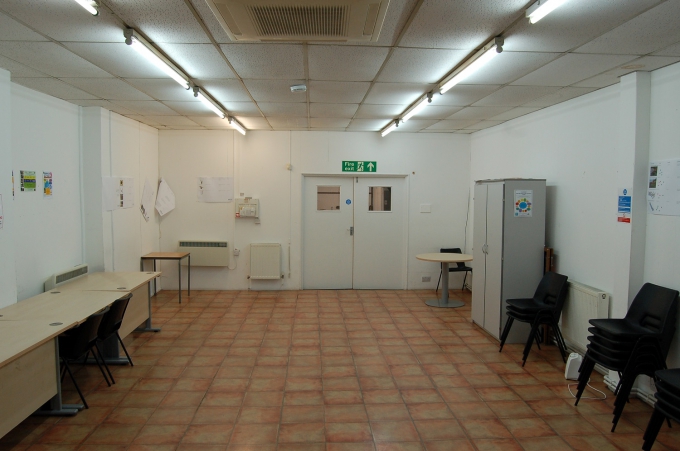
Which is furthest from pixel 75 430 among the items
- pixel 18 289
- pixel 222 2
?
pixel 222 2

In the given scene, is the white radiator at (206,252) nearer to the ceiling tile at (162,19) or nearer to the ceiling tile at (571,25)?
the ceiling tile at (162,19)

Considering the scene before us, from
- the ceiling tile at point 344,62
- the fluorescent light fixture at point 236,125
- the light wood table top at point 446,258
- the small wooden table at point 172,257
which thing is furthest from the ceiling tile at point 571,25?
the small wooden table at point 172,257

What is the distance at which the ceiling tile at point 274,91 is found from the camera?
4332mm

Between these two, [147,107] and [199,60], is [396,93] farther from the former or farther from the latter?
[147,107]

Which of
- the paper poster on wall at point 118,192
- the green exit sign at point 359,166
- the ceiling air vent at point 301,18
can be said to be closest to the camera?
the ceiling air vent at point 301,18

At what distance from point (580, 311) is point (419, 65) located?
316 cm

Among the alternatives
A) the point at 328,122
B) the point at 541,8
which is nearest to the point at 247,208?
the point at 328,122

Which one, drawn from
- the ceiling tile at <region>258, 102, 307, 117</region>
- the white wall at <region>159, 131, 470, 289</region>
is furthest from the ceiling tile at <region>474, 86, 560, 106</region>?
the white wall at <region>159, 131, 470, 289</region>

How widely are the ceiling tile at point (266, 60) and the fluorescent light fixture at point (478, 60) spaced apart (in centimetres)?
142

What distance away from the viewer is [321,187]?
786 centimetres

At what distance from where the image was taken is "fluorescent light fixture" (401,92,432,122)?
15.9 feet

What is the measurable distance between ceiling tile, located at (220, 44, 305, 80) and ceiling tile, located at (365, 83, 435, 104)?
3.23ft

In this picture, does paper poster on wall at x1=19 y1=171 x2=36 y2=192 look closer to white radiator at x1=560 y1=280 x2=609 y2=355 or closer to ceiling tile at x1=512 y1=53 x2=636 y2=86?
ceiling tile at x1=512 y1=53 x2=636 y2=86

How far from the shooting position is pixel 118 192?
19.9 ft
